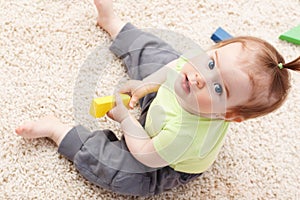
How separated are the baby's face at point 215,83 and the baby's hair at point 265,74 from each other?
0.01 metres

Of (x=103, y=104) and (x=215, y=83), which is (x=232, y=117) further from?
(x=103, y=104)

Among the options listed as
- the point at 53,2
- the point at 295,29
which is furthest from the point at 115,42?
the point at 295,29

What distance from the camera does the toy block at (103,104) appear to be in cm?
99

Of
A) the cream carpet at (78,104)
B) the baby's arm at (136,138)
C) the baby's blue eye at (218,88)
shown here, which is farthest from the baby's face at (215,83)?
the cream carpet at (78,104)

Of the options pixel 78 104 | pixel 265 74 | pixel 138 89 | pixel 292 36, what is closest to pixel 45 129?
→ pixel 78 104

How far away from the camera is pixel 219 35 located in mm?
1194

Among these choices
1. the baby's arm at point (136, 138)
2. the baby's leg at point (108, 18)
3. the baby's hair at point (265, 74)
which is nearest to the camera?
the baby's hair at point (265, 74)

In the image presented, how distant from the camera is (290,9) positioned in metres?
1.31

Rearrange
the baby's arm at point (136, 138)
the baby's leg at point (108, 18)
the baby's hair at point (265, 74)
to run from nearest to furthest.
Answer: the baby's hair at point (265, 74) < the baby's arm at point (136, 138) < the baby's leg at point (108, 18)

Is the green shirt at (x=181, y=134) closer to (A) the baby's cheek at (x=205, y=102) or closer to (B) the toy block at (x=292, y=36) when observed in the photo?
(A) the baby's cheek at (x=205, y=102)

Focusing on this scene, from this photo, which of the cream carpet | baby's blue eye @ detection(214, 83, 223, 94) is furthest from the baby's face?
the cream carpet

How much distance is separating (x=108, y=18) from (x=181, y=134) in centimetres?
39

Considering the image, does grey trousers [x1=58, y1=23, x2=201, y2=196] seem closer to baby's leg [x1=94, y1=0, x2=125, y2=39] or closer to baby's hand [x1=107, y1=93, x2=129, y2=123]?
baby's hand [x1=107, y1=93, x2=129, y2=123]

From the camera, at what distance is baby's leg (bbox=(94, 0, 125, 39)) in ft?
3.78
